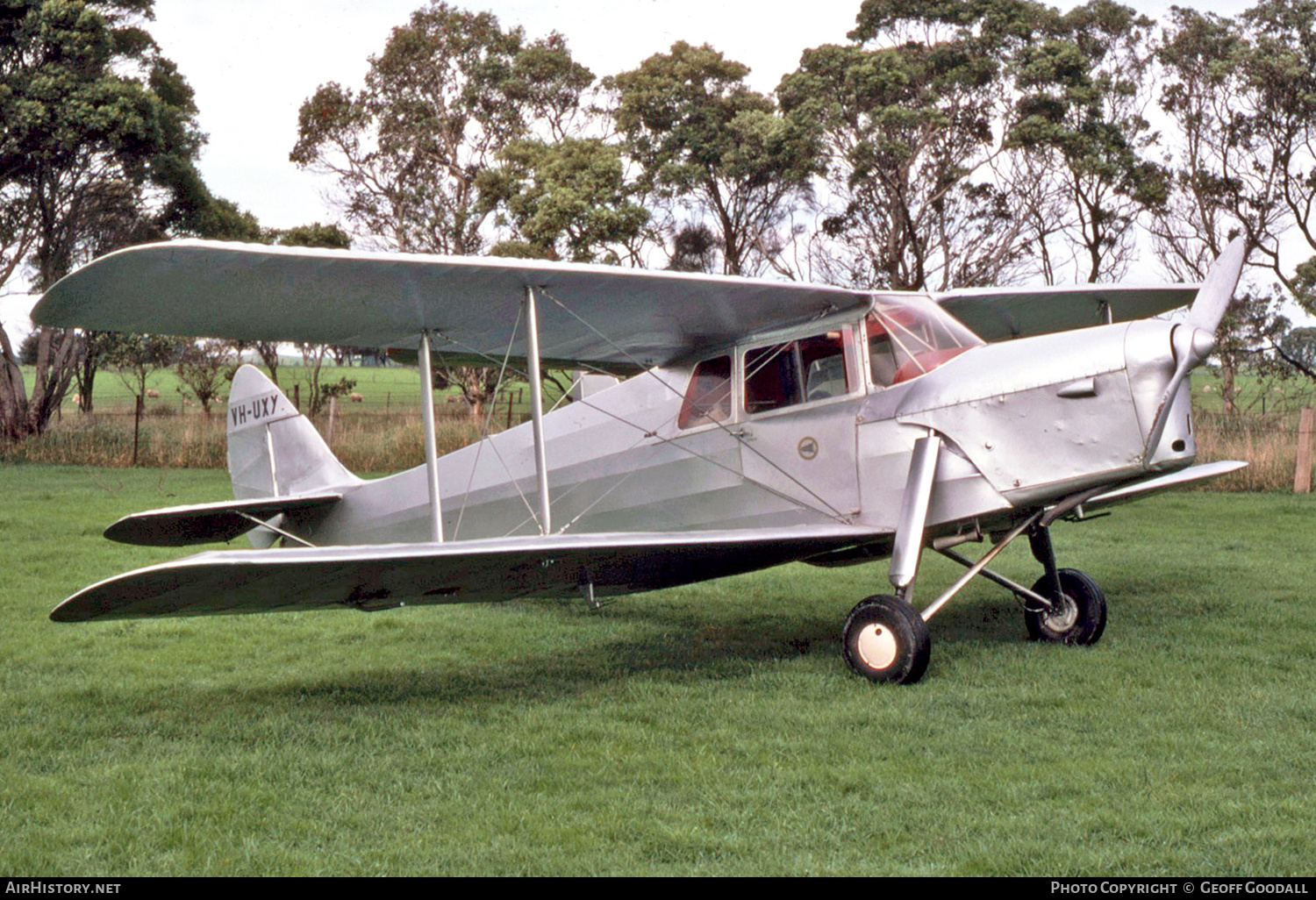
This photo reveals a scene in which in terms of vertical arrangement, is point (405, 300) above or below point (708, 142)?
below

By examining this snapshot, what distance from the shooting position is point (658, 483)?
768cm

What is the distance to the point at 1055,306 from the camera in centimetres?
919

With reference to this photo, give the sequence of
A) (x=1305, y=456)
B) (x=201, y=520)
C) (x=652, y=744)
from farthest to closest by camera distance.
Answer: (x=1305, y=456) < (x=201, y=520) < (x=652, y=744)

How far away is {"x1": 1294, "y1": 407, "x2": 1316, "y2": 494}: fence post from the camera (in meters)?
16.8

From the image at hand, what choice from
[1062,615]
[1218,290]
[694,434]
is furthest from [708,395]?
[1218,290]

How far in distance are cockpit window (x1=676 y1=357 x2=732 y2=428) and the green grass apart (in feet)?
5.07

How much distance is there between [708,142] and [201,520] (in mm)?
25524

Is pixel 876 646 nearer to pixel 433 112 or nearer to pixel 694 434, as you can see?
pixel 694 434

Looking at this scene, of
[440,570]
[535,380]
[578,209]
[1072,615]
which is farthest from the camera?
[578,209]

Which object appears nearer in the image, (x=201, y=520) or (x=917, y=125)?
(x=201, y=520)

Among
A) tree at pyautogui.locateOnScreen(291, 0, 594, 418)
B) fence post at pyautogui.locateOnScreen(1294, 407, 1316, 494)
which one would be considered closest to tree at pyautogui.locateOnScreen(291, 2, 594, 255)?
tree at pyautogui.locateOnScreen(291, 0, 594, 418)

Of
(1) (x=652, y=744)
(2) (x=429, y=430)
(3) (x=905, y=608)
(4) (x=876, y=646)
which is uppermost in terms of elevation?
(2) (x=429, y=430)

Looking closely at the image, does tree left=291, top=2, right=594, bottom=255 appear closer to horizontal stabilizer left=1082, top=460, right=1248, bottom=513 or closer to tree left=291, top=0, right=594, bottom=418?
tree left=291, top=0, right=594, bottom=418
